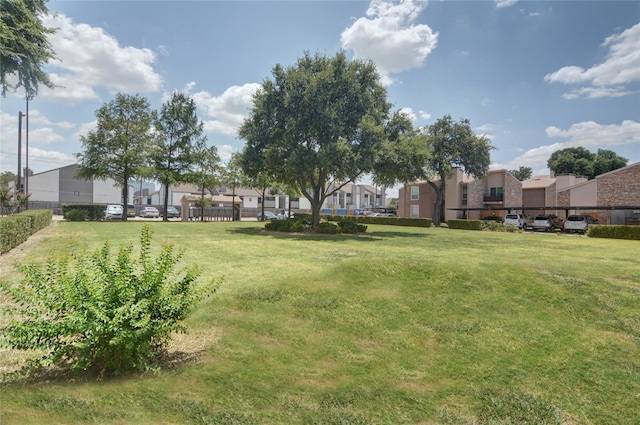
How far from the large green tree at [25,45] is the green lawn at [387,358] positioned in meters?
9.86

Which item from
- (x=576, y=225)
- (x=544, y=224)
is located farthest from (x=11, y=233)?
(x=576, y=225)

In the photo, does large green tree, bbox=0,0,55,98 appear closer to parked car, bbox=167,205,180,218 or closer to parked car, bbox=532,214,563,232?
parked car, bbox=532,214,563,232

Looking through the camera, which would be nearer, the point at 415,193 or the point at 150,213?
the point at 415,193

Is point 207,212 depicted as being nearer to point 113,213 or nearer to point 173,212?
point 113,213

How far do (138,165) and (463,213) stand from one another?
1602 inches

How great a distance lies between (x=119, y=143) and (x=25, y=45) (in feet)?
95.6

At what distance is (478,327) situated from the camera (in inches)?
210

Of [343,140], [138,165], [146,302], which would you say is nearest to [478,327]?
[146,302]

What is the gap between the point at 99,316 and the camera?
3250mm

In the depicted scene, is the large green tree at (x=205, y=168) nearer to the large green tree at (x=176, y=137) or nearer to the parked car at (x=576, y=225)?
the large green tree at (x=176, y=137)

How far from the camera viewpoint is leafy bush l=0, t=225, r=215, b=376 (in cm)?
334

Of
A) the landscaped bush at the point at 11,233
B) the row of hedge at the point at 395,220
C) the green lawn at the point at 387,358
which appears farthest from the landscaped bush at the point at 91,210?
the green lawn at the point at 387,358

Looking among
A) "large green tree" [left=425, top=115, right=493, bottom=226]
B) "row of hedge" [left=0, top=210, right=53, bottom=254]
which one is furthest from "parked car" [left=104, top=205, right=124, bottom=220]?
"large green tree" [left=425, top=115, right=493, bottom=226]

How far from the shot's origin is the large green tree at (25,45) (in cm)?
1006
